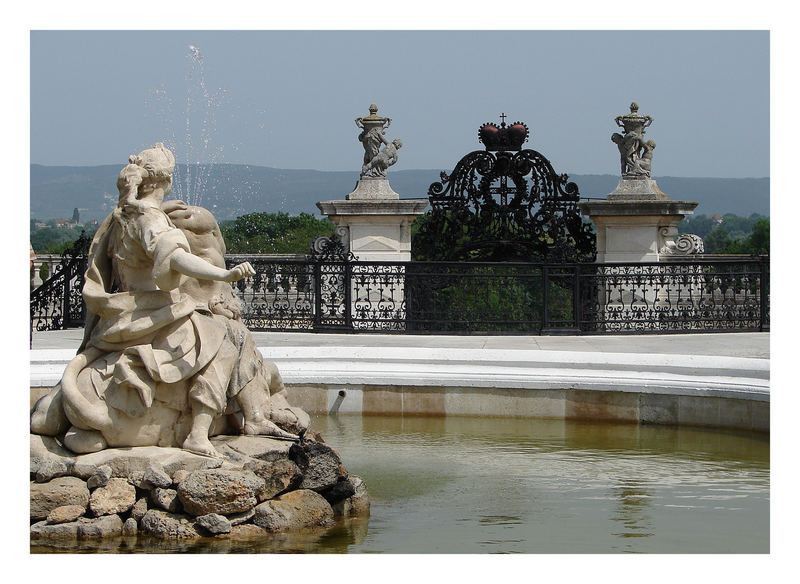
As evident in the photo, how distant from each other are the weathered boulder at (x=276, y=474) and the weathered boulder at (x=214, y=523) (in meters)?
0.35

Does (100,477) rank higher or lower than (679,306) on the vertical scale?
lower

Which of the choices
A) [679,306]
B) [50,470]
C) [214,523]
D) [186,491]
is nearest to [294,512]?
[214,523]

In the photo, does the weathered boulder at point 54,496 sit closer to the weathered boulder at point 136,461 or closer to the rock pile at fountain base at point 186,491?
the rock pile at fountain base at point 186,491

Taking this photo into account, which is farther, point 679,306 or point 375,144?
point 375,144

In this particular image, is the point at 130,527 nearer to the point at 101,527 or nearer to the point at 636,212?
the point at 101,527

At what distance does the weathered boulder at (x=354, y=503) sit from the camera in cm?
655

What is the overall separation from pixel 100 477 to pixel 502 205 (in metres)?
13.1

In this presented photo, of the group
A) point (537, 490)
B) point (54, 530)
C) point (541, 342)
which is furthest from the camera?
point (541, 342)

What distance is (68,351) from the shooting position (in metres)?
10.5

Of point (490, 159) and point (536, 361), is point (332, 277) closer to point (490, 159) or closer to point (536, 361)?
point (490, 159)

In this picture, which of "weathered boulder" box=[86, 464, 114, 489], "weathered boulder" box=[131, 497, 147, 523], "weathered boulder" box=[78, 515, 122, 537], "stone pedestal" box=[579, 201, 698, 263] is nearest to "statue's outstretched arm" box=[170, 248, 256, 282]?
"weathered boulder" box=[86, 464, 114, 489]

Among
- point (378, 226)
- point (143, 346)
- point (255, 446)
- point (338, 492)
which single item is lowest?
point (338, 492)

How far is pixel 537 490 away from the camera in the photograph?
23.6ft

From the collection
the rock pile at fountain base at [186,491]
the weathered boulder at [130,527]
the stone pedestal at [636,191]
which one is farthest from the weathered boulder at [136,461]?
the stone pedestal at [636,191]
